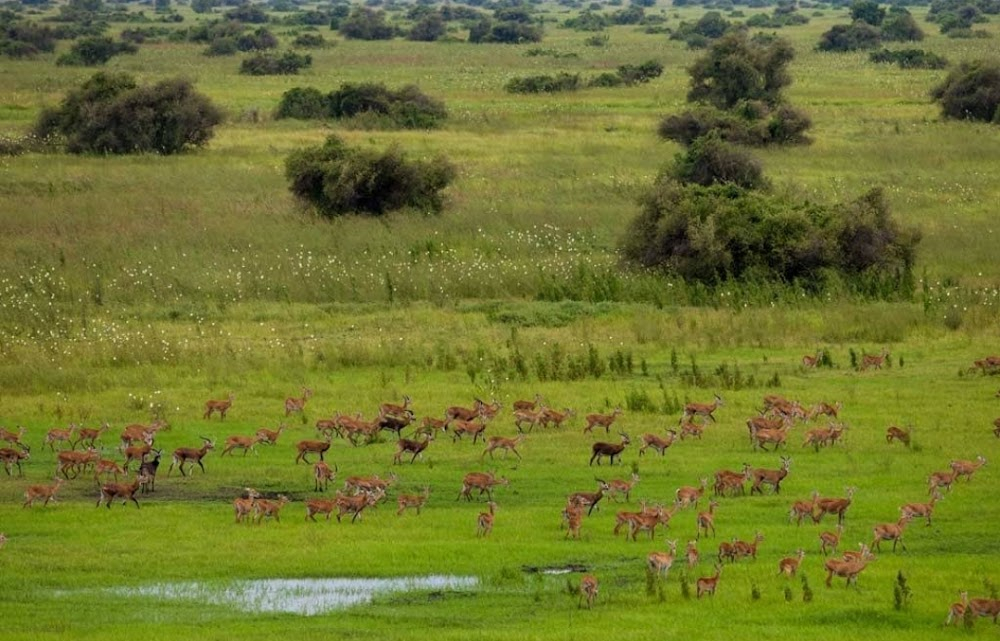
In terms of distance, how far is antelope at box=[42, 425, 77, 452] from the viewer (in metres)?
22.5

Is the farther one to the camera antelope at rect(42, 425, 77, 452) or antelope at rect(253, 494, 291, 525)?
antelope at rect(42, 425, 77, 452)

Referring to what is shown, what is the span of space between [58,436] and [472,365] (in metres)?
8.11

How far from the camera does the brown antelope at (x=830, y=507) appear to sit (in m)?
17.9

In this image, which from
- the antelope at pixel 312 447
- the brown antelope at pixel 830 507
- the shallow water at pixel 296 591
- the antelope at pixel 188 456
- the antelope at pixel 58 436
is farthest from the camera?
the antelope at pixel 58 436

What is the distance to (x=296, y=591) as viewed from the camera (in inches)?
642

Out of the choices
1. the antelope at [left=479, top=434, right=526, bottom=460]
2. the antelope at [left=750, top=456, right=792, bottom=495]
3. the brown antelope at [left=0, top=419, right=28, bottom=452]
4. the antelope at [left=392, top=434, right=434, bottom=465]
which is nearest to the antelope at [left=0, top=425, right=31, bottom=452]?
the brown antelope at [left=0, top=419, right=28, bottom=452]

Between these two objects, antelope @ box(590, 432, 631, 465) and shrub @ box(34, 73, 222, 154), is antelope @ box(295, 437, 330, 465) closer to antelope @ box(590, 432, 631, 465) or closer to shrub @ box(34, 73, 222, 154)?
antelope @ box(590, 432, 631, 465)

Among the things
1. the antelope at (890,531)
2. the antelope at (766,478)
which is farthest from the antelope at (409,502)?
the antelope at (890,531)

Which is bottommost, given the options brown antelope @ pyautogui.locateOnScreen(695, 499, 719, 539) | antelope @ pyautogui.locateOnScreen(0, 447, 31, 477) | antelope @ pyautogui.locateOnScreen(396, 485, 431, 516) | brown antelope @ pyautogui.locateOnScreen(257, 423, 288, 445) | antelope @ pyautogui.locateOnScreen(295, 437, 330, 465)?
brown antelope @ pyautogui.locateOnScreen(257, 423, 288, 445)

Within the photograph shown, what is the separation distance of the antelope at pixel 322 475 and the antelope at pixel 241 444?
5.84 ft

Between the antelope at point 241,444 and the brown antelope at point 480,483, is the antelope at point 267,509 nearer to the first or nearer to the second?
the brown antelope at point 480,483

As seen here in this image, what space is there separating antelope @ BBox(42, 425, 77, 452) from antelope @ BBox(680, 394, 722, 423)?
334 inches

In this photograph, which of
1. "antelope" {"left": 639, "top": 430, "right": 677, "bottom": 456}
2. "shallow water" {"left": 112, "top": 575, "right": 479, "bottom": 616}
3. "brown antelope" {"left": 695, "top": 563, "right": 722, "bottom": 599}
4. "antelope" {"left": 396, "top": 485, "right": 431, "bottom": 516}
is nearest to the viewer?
"brown antelope" {"left": 695, "top": 563, "right": 722, "bottom": 599}

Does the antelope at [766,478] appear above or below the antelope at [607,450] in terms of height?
above
